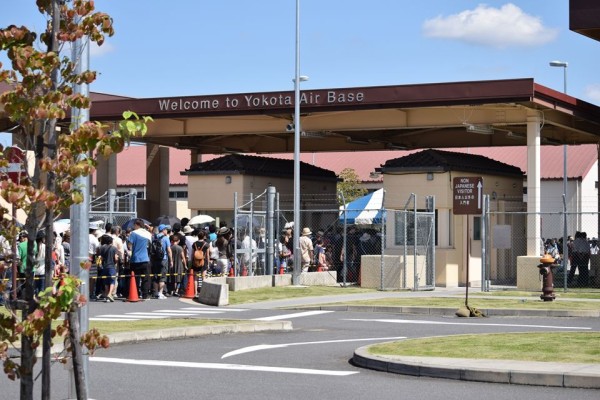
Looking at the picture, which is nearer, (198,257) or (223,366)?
(223,366)

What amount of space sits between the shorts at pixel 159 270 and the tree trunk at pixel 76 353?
62.9 ft

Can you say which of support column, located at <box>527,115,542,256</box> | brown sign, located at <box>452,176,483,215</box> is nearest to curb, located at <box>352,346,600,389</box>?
brown sign, located at <box>452,176,483,215</box>

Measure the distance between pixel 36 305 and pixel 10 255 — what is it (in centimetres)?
68

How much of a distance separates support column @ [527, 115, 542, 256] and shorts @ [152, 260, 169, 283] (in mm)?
10009

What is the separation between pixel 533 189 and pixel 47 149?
25451 mm

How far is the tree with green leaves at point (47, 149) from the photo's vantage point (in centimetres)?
668

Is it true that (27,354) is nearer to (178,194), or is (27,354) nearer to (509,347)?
(509,347)

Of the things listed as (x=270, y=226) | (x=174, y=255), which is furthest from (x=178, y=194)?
(x=174, y=255)

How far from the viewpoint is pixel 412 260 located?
101 feet

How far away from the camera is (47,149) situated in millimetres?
6992

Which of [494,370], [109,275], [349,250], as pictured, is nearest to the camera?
[494,370]

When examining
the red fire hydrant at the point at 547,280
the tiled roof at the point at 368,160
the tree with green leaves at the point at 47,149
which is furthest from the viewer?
the tiled roof at the point at 368,160

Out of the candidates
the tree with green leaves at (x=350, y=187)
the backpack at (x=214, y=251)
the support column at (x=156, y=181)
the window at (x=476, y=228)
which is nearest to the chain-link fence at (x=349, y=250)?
the backpack at (x=214, y=251)

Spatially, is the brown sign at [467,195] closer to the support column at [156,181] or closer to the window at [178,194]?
the support column at [156,181]
